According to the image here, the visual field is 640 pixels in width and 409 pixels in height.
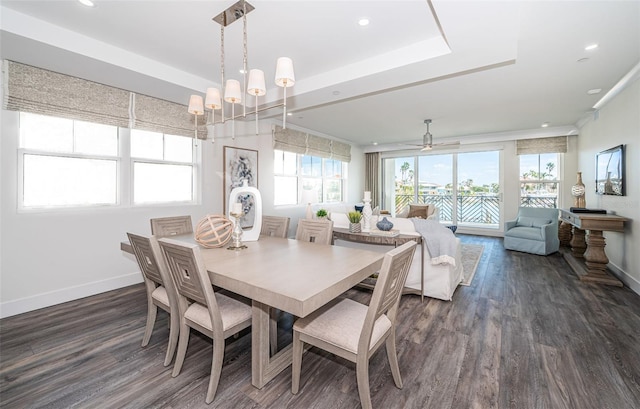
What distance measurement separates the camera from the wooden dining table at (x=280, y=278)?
1306 mm

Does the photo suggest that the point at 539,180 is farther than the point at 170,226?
Yes

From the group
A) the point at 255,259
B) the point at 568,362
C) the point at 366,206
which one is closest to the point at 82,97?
the point at 255,259

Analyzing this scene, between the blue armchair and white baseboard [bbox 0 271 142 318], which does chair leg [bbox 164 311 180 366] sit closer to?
white baseboard [bbox 0 271 142 318]

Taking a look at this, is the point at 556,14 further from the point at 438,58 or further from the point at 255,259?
the point at 255,259

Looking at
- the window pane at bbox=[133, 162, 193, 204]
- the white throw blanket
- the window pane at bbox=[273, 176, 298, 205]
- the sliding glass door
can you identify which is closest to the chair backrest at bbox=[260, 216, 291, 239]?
the white throw blanket

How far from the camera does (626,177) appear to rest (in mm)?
3465

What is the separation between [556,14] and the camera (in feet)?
6.85

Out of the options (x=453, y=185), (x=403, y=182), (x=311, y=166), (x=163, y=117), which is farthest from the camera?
(x=403, y=182)

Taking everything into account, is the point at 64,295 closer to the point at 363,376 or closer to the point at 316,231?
the point at 316,231

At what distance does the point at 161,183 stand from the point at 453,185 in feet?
22.6

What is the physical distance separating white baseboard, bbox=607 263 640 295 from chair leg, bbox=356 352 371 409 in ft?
12.4

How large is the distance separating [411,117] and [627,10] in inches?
123

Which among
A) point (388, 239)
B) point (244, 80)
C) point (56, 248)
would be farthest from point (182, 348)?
point (56, 248)

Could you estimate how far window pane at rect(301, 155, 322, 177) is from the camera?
6.39m
